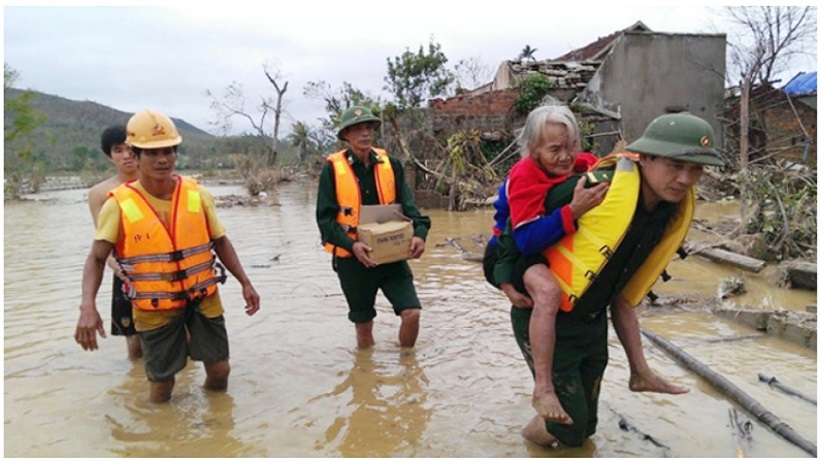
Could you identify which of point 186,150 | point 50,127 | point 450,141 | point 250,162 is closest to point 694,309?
point 450,141

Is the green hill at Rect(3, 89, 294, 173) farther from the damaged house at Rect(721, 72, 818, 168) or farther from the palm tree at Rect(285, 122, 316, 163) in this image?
the damaged house at Rect(721, 72, 818, 168)

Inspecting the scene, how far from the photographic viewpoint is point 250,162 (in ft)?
83.0

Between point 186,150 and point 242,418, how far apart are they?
62.6 meters

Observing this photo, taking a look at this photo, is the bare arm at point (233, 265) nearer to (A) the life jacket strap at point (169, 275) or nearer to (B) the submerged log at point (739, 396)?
(A) the life jacket strap at point (169, 275)

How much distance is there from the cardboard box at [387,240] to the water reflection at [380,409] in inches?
33.0

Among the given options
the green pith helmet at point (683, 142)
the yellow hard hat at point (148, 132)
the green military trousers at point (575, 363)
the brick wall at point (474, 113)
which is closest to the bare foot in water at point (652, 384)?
the green military trousers at point (575, 363)

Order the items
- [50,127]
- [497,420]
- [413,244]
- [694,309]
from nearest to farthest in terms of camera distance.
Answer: [497,420] < [413,244] < [694,309] < [50,127]

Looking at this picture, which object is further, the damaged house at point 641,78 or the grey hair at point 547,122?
the damaged house at point 641,78

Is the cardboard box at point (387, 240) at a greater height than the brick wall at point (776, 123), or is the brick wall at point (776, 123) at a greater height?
the brick wall at point (776, 123)

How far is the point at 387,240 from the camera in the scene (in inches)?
180

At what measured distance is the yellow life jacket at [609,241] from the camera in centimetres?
273

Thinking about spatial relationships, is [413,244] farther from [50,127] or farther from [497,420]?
[50,127]

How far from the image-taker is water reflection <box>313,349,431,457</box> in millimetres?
3562

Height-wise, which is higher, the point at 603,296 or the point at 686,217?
the point at 686,217
